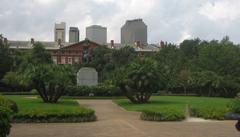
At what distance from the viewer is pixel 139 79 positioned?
41.3 m

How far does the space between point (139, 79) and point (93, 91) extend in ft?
47.5

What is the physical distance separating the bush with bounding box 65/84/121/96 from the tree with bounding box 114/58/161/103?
41.7 ft

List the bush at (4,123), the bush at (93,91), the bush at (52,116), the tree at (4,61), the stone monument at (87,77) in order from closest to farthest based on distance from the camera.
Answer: the bush at (4,123) < the bush at (52,116) < the bush at (93,91) < the stone monument at (87,77) < the tree at (4,61)

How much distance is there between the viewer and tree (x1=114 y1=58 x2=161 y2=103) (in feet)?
135

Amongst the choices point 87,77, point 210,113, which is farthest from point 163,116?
point 87,77

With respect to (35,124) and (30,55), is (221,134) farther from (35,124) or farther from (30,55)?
(30,55)

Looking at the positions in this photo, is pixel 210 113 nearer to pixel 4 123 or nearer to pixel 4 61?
pixel 4 123

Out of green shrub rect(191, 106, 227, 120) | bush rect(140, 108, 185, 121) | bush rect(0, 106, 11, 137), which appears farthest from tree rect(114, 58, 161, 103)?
bush rect(0, 106, 11, 137)

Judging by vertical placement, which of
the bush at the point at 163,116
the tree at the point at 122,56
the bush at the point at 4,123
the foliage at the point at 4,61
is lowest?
the bush at the point at 163,116

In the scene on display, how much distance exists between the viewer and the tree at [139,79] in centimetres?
4116

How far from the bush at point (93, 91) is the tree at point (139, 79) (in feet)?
41.7

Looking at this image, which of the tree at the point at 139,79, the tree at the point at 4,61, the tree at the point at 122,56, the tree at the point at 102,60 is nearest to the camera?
the tree at the point at 139,79

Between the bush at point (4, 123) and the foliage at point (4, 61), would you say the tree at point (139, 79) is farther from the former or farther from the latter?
the foliage at point (4, 61)

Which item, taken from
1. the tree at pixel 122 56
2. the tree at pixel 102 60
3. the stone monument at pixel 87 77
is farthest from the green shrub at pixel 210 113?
the tree at pixel 122 56
